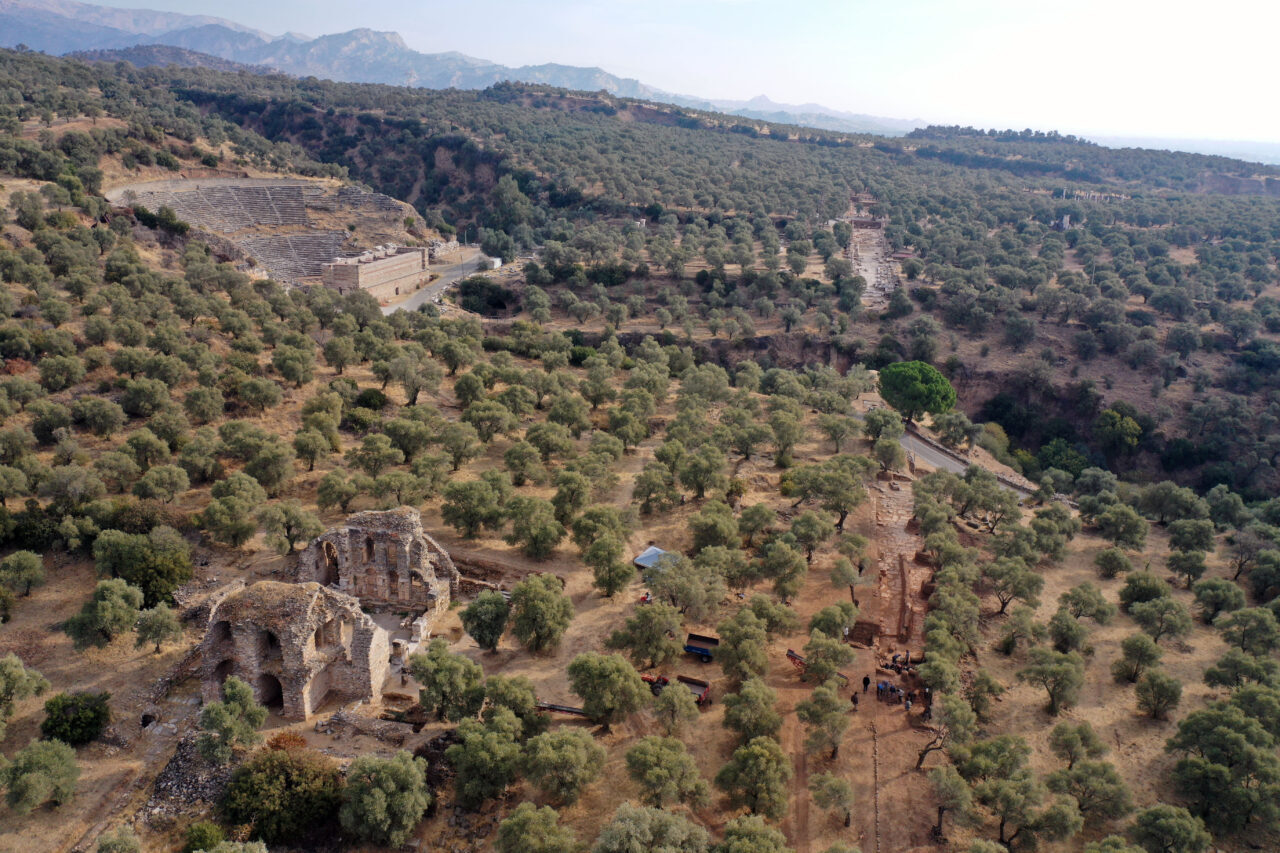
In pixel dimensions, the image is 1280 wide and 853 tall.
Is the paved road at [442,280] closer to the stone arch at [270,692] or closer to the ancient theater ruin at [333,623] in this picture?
the ancient theater ruin at [333,623]

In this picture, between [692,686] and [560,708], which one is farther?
[692,686]

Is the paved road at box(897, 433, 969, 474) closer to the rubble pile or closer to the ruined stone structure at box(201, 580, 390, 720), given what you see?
the ruined stone structure at box(201, 580, 390, 720)

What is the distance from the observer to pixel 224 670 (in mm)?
28234

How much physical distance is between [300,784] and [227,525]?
1652 cm

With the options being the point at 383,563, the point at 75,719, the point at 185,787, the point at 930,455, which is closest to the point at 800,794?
the point at 383,563

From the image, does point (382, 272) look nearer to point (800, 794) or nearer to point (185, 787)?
point (185, 787)

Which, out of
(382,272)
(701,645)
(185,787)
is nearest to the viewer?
(185,787)

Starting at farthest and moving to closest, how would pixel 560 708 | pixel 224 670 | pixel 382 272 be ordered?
1. pixel 382 272
2. pixel 560 708
3. pixel 224 670

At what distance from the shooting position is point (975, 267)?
102688mm

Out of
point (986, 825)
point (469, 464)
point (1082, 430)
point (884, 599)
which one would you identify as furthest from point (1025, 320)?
point (986, 825)

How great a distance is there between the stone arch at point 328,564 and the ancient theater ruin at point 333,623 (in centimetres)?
31

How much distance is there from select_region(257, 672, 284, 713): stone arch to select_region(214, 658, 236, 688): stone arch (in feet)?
3.47

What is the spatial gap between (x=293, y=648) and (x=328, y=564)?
7885 millimetres

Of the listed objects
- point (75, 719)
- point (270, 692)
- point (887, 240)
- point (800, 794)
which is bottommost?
point (800, 794)
